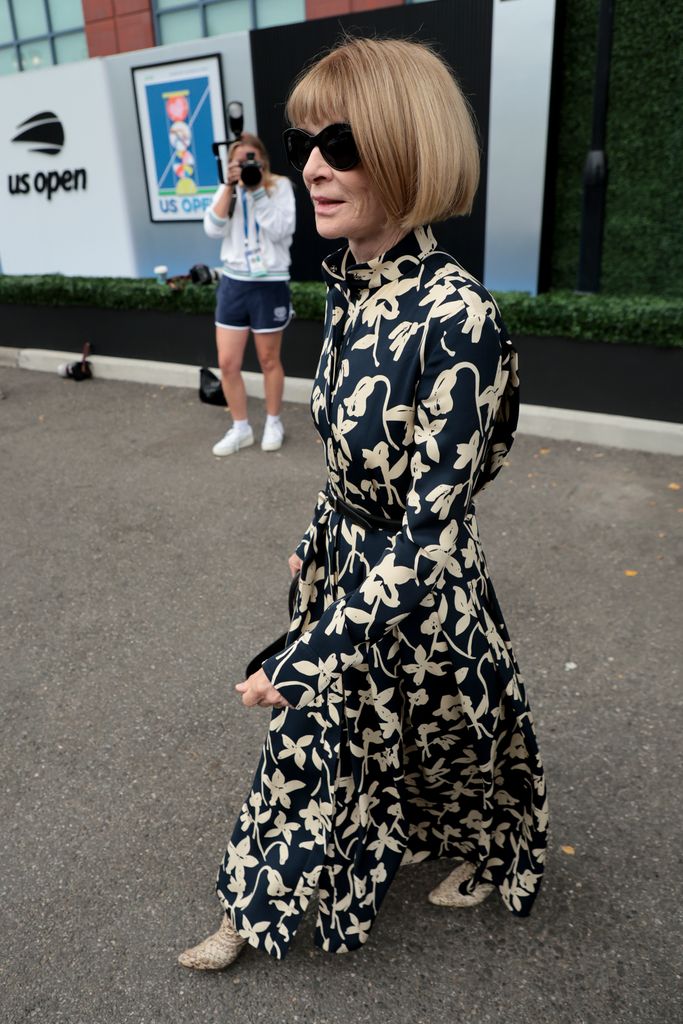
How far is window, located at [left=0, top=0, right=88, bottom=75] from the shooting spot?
11742mm

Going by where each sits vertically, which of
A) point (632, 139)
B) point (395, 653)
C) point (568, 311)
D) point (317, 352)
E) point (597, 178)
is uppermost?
point (632, 139)

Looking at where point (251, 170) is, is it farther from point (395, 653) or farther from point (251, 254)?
point (395, 653)

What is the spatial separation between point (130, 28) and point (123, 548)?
9.24 m

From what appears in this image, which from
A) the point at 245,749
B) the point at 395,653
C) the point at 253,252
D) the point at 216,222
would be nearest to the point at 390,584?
the point at 395,653

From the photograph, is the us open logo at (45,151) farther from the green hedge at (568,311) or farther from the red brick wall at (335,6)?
the red brick wall at (335,6)

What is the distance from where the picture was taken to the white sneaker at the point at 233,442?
632 cm

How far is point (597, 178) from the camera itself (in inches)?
246

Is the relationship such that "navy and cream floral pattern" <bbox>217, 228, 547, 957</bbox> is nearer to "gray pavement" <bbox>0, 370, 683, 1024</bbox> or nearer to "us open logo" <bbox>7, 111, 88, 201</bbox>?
"gray pavement" <bbox>0, 370, 683, 1024</bbox>

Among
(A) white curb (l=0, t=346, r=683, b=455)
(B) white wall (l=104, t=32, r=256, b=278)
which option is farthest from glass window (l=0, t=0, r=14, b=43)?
(A) white curb (l=0, t=346, r=683, b=455)

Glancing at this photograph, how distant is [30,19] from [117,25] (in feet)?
6.63

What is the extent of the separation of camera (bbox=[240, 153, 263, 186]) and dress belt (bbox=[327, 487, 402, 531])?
428 centimetres

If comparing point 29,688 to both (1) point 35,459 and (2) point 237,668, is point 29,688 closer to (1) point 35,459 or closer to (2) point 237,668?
(2) point 237,668

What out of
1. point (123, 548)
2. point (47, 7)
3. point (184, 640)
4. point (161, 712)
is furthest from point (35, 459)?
point (47, 7)

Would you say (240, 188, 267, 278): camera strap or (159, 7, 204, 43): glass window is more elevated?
(159, 7, 204, 43): glass window
